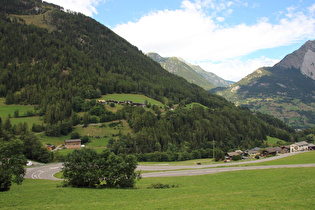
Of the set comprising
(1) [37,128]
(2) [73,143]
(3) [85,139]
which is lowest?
(2) [73,143]

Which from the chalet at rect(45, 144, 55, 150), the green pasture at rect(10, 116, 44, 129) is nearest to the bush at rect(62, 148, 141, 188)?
the chalet at rect(45, 144, 55, 150)

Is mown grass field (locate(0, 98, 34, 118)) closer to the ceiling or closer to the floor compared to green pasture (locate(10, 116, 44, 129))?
closer to the ceiling

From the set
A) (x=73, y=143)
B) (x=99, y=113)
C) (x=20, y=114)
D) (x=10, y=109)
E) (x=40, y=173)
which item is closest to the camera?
(x=40, y=173)

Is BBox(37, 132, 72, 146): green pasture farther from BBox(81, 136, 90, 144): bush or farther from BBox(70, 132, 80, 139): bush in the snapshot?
BBox(81, 136, 90, 144): bush

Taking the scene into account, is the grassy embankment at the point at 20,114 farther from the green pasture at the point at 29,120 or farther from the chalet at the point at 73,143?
the chalet at the point at 73,143

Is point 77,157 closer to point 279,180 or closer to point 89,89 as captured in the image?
point 279,180

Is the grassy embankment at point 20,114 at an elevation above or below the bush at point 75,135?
above

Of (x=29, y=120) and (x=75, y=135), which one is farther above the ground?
(x=29, y=120)

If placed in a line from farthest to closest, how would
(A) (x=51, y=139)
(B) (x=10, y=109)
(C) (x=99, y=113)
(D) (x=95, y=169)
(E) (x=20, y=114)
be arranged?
1. (C) (x=99, y=113)
2. (B) (x=10, y=109)
3. (E) (x=20, y=114)
4. (A) (x=51, y=139)
5. (D) (x=95, y=169)

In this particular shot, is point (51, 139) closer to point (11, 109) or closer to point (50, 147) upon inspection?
point (50, 147)

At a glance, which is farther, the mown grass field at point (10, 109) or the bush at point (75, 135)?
the mown grass field at point (10, 109)

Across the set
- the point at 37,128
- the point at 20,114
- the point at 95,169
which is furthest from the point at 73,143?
the point at 95,169

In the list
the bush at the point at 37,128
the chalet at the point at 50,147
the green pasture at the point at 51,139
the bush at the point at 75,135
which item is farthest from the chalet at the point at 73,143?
the bush at the point at 37,128

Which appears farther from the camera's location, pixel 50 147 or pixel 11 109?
pixel 11 109
